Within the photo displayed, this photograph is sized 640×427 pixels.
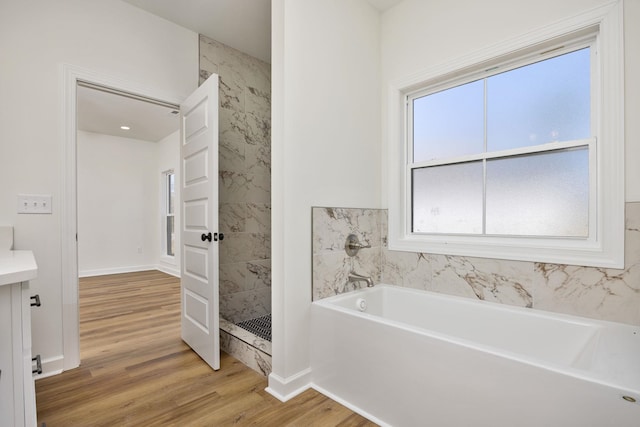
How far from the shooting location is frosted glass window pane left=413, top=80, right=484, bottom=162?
2139 mm

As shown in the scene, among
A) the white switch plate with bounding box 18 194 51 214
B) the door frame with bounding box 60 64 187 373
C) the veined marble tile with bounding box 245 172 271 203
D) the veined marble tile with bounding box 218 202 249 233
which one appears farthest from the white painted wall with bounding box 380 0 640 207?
the white switch plate with bounding box 18 194 51 214

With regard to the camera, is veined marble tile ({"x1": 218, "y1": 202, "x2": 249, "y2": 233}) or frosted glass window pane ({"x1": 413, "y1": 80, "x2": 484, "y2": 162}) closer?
frosted glass window pane ({"x1": 413, "y1": 80, "x2": 484, "y2": 162})

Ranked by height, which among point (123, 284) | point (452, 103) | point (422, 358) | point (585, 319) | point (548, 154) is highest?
point (452, 103)

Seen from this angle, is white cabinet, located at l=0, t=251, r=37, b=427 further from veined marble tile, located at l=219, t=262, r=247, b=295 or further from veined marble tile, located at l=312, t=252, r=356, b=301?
veined marble tile, located at l=219, t=262, r=247, b=295

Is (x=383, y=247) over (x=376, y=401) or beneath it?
over

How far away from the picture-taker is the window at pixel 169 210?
5.98m

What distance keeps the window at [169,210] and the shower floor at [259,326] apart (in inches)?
148

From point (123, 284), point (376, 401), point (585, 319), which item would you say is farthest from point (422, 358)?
point (123, 284)

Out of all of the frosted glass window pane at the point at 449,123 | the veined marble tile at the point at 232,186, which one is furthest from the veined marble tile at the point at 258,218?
the frosted glass window pane at the point at 449,123

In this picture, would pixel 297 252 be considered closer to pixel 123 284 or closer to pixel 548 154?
pixel 548 154

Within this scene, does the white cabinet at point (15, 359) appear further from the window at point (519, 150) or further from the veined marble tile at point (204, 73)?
the veined marble tile at point (204, 73)

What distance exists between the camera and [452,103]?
2.26m

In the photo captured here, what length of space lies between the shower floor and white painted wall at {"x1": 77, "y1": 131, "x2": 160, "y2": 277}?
4.15 m

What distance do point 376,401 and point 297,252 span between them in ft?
2.94
